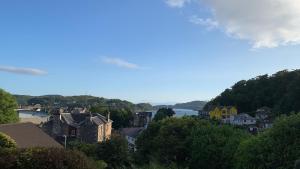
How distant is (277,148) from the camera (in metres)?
24.3

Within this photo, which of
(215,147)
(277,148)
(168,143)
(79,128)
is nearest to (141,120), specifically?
(79,128)

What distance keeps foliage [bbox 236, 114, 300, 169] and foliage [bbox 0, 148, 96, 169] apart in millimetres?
11586

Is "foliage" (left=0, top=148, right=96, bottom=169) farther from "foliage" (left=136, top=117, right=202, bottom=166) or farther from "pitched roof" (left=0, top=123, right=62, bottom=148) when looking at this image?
"foliage" (left=136, top=117, right=202, bottom=166)

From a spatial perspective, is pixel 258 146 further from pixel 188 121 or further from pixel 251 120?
pixel 251 120

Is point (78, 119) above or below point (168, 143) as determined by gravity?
above

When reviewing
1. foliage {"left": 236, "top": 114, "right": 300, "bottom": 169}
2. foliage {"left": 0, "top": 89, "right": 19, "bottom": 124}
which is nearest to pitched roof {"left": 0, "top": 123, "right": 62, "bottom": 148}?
foliage {"left": 236, "top": 114, "right": 300, "bottom": 169}

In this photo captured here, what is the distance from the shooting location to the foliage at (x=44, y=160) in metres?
16.3

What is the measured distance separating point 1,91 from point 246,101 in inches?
3239

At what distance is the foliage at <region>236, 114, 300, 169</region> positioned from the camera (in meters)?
23.7

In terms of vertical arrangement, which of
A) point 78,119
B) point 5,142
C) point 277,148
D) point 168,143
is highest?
point 78,119

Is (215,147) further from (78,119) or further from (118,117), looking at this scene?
(118,117)

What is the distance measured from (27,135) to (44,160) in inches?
Result: 440

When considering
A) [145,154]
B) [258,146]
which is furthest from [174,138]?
[258,146]

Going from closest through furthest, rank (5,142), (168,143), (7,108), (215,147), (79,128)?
(5,142) → (215,147) → (168,143) → (7,108) → (79,128)
